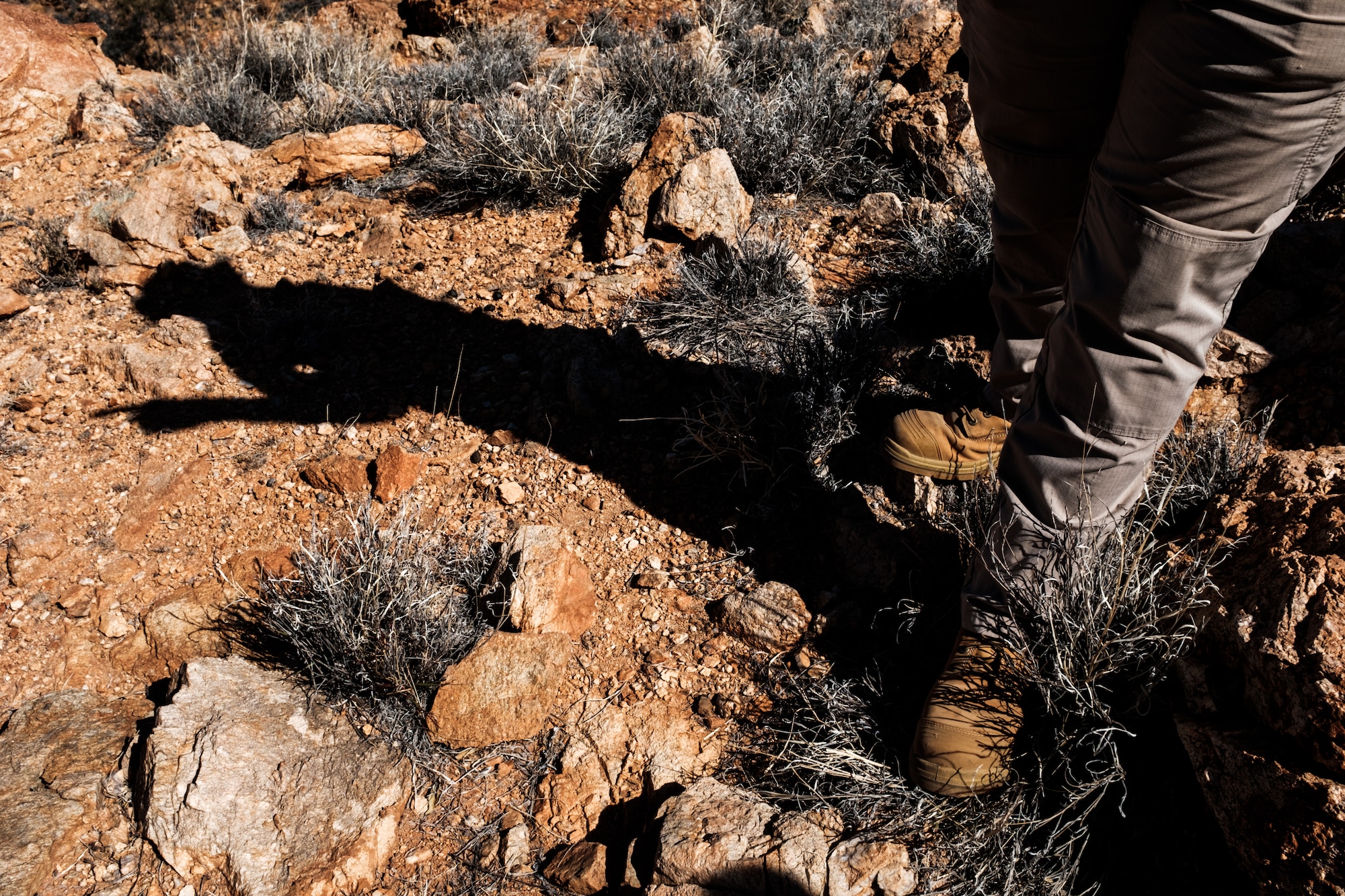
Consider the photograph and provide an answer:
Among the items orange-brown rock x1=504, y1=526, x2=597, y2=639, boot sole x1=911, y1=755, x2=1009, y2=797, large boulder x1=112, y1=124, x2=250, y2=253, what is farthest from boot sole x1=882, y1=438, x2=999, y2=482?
large boulder x1=112, y1=124, x2=250, y2=253

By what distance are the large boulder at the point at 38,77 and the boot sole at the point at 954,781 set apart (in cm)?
527

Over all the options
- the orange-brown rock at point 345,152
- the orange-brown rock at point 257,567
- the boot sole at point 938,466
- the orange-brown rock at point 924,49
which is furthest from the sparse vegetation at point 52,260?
the orange-brown rock at point 924,49

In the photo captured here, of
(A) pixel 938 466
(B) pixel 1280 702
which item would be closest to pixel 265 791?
(A) pixel 938 466

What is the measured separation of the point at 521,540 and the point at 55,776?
45.4 inches

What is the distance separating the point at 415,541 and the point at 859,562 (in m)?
1.20

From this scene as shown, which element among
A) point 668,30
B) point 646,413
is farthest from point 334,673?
point 668,30

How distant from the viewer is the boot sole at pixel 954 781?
5.33 feet

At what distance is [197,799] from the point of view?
1.76 m

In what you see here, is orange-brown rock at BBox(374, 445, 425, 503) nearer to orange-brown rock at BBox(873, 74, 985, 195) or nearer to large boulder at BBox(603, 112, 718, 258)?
large boulder at BBox(603, 112, 718, 258)

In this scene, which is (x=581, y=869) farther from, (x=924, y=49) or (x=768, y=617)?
(x=924, y=49)

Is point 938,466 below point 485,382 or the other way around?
the other way around

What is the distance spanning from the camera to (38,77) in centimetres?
490

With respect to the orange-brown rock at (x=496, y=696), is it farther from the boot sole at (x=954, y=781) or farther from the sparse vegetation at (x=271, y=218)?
the sparse vegetation at (x=271, y=218)

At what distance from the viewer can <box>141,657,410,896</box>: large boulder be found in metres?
1.75
